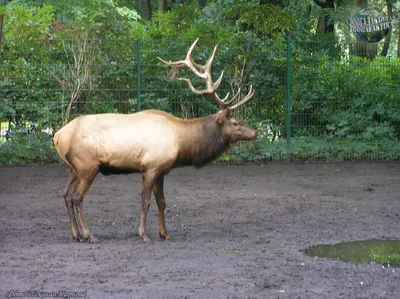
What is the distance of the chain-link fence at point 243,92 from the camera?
16531mm

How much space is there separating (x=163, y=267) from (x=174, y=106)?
940 cm

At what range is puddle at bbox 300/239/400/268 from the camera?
318 inches

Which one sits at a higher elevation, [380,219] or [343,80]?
[343,80]

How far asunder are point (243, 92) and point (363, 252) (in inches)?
349

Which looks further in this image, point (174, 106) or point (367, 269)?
point (174, 106)

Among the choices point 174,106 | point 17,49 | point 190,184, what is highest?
point 17,49

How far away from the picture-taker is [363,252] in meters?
8.48

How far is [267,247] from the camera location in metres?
8.73

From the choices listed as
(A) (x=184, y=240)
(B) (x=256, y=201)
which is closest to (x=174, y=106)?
(B) (x=256, y=201)

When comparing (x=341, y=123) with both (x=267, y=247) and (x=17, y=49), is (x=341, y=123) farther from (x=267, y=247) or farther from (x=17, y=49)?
(x=267, y=247)
